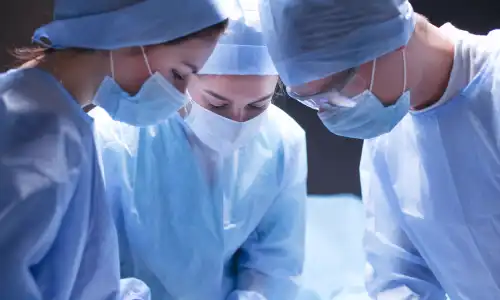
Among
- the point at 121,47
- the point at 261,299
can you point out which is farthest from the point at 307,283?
the point at 121,47

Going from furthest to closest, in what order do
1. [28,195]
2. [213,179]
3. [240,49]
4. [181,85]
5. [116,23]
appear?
[213,179]
[240,49]
[181,85]
[116,23]
[28,195]

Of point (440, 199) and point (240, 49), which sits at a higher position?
point (240, 49)

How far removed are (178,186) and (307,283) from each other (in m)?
0.50

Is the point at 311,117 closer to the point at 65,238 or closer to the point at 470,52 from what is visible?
the point at 470,52

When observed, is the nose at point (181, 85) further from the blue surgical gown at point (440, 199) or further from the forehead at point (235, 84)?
the blue surgical gown at point (440, 199)

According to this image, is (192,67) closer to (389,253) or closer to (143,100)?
(143,100)

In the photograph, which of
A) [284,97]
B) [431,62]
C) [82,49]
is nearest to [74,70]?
[82,49]

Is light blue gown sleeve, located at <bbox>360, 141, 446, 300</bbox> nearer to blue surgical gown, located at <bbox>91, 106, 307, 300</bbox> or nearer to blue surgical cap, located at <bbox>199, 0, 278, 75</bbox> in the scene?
blue surgical gown, located at <bbox>91, 106, 307, 300</bbox>

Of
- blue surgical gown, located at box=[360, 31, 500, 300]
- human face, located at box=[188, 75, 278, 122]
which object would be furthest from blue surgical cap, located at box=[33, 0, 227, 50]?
blue surgical gown, located at box=[360, 31, 500, 300]

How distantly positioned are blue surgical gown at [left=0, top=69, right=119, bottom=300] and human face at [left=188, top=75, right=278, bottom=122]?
32 cm

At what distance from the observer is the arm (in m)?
0.85

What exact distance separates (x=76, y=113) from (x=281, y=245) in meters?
0.63

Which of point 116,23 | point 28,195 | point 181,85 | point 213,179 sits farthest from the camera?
point 213,179

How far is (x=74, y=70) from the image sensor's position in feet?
3.16
